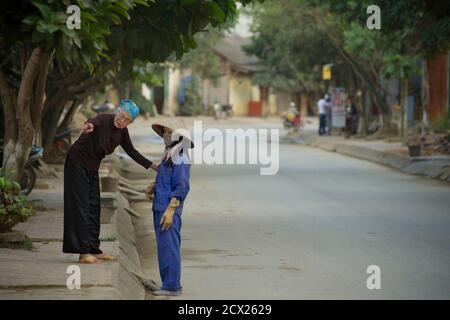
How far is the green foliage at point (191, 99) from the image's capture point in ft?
275

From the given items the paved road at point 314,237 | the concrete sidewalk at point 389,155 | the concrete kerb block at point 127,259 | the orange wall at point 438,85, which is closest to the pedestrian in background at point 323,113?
the concrete sidewalk at point 389,155

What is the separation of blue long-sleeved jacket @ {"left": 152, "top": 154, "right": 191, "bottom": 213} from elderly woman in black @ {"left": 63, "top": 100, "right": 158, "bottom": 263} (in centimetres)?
81

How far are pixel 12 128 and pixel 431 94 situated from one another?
2994 cm

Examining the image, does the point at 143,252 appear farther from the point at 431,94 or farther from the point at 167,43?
the point at 431,94

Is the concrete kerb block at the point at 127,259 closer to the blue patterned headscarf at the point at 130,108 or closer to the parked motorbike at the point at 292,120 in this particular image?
the blue patterned headscarf at the point at 130,108

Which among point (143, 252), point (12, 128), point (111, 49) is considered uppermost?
point (111, 49)

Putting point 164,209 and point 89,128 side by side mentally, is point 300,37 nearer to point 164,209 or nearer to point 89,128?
point 89,128

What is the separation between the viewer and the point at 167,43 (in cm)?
1947

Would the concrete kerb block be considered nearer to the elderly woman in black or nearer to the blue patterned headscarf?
the elderly woman in black

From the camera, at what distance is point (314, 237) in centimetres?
1608

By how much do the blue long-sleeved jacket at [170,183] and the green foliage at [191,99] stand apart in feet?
237

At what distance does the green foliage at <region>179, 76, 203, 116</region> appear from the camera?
3297 inches

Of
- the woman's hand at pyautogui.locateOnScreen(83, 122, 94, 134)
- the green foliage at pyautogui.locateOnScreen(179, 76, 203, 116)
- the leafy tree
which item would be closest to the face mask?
the leafy tree
